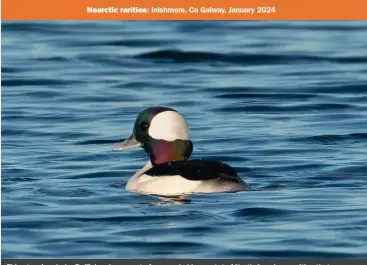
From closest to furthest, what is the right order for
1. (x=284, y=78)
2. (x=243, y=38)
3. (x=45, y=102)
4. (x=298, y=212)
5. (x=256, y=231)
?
(x=256, y=231) → (x=298, y=212) → (x=45, y=102) → (x=284, y=78) → (x=243, y=38)

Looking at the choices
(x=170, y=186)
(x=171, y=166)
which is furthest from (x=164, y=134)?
(x=170, y=186)

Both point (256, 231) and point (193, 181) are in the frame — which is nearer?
point (256, 231)

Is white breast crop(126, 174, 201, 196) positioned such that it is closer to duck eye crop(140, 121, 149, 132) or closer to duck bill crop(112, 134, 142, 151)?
duck eye crop(140, 121, 149, 132)

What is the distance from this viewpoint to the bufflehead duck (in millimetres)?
14492

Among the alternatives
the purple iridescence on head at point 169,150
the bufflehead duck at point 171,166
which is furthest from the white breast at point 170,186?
the purple iridescence on head at point 169,150

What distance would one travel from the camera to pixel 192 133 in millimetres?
19859

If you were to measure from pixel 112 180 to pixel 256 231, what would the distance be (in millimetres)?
3336

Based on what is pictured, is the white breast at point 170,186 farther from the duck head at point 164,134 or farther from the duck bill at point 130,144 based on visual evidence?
the duck bill at point 130,144

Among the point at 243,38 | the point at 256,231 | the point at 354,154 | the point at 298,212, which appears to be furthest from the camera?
the point at 243,38

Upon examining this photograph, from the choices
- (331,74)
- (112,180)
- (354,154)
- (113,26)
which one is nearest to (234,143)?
(354,154)

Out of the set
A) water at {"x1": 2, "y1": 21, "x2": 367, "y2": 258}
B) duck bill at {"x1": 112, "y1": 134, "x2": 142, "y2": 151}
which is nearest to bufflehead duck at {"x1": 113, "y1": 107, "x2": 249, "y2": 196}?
duck bill at {"x1": 112, "y1": 134, "x2": 142, "y2": 151}

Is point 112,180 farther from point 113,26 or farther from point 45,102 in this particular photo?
point 113,26

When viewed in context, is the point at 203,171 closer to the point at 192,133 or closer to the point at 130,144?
the point at 130,144

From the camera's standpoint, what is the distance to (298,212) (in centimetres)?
1392
